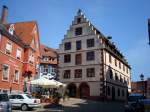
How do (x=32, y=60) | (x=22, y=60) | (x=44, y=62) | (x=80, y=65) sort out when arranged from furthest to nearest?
(x=44, y=62) < (x=80, y=65) < (x=32, y=60) < (x=22, y=60)

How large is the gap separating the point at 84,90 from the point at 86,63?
490cm

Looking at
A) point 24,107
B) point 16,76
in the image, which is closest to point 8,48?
point 16,76

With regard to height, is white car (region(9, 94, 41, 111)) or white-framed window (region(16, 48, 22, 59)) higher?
white-framed window (region(16, 48, 22, 59))

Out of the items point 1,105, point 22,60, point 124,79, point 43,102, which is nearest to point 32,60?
point 22,60

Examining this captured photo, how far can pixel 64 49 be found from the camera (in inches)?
1855

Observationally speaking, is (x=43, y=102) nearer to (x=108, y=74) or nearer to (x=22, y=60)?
(x=22, y=60)

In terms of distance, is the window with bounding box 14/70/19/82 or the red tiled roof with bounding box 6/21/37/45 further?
the red tiled roof with bounding box 6/21/37/45

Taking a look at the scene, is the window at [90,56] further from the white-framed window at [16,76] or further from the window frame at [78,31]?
the white-framed window at [16,76]

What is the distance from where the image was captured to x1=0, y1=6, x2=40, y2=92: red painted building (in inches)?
1160

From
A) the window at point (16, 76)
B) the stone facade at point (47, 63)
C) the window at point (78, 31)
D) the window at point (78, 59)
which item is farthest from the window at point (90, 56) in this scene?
the stone facade at point (47, 63)

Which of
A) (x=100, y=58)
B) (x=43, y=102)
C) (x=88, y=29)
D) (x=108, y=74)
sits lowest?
(x=43, y=102)

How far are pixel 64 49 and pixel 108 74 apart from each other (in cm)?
991

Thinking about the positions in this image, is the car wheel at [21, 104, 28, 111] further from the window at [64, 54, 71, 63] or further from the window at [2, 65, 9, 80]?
the window at [64, 54, 71, 63]

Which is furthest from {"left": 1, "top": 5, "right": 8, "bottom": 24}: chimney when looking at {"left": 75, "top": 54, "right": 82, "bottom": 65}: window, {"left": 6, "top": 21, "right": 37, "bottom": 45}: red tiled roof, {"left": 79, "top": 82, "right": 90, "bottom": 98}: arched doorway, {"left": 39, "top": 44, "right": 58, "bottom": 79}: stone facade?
{"left": 39, "top": 44, "right": 58, "bottom": 79}: stone facade
